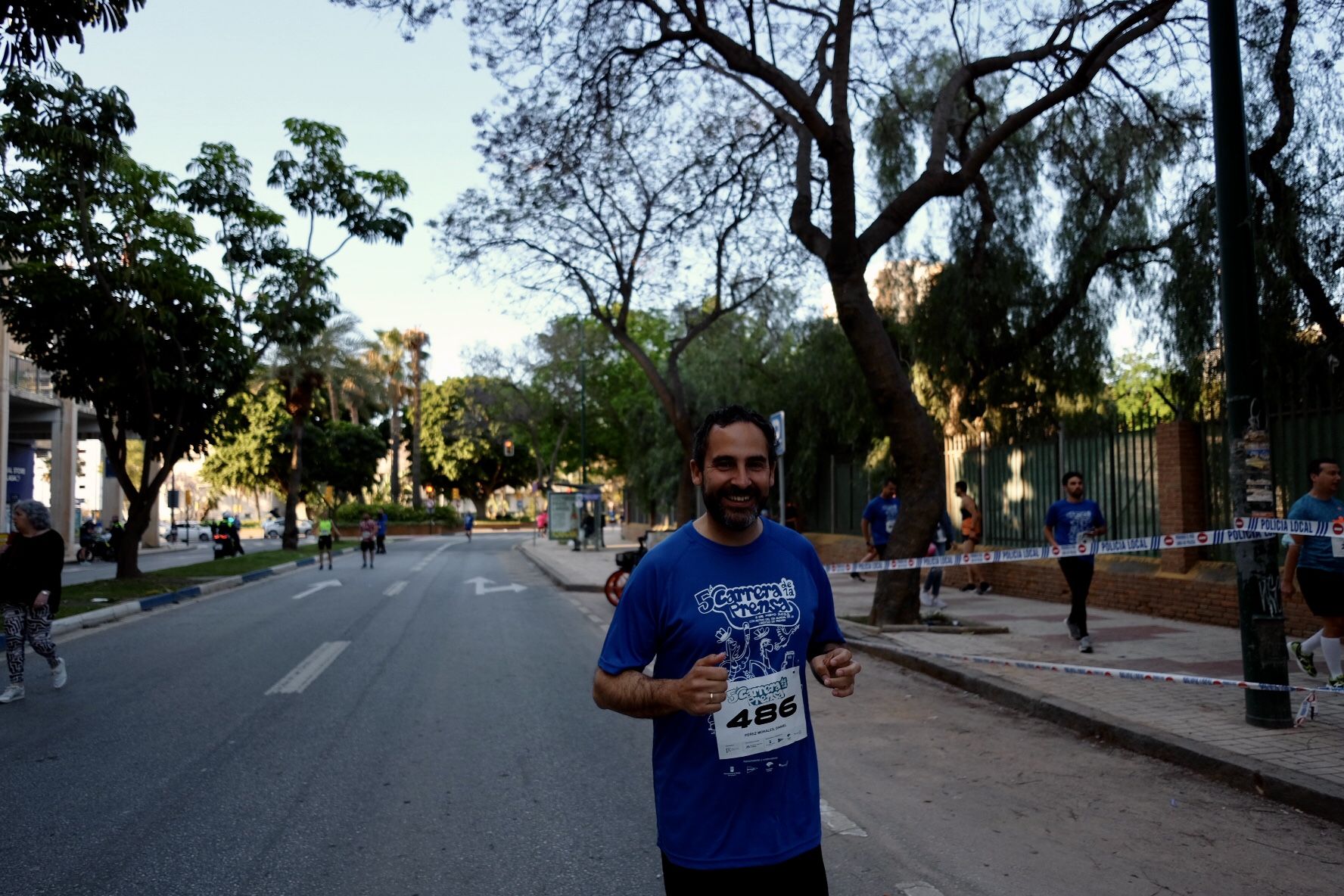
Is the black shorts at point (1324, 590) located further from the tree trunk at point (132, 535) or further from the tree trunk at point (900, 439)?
the tree trunk at point (132, 535)

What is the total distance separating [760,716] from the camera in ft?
8.42

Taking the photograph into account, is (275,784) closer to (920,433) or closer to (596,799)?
(596,799)

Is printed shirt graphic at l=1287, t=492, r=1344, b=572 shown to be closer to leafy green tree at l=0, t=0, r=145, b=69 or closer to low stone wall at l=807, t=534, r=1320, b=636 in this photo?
low stone wall at l=807, t=534, r=1320, b=636

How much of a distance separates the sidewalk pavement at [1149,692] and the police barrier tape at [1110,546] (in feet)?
2.79

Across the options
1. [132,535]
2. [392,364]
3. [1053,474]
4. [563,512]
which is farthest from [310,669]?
[392,364]

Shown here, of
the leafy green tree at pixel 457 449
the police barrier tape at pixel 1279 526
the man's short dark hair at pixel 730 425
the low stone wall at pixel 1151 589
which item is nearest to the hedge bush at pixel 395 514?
the leafy green tree at pixel 457 449

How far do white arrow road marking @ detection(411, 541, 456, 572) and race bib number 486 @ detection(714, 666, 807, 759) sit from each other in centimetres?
2577

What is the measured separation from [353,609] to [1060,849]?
43.3 feet

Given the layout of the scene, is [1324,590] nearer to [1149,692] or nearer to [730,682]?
[1149,692]

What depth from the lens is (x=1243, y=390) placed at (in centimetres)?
672

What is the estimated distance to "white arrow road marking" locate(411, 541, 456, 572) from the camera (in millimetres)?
28484

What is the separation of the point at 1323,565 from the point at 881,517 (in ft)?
30.4

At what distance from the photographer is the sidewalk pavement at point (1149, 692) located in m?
5.73

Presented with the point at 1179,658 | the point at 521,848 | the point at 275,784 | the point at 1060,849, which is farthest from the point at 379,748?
the point at 1179,658
